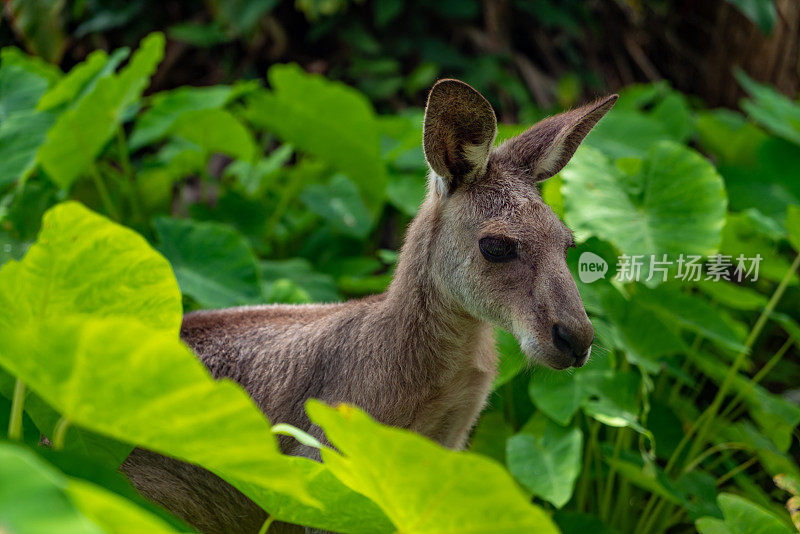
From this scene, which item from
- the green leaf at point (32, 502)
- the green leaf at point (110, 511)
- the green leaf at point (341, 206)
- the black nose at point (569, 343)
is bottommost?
the green leaf at point (341, 206)

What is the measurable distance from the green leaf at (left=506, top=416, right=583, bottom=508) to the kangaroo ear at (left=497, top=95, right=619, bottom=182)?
896 mm

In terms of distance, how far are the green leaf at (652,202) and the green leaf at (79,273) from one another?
177 centimetres

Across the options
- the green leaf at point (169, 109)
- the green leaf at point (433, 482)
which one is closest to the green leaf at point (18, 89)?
the green leaf at point (169, 109)

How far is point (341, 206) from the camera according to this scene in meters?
4.36

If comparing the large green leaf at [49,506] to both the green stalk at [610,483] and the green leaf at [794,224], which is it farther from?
the green leaf at [794,224]

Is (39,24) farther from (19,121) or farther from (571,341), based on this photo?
(571,341)

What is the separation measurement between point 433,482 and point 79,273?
2.44 ft

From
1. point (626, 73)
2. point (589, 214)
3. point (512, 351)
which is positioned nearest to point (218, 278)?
point (512, 351)

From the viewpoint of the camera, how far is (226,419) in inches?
45.9

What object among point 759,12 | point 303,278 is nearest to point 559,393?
point 303,278

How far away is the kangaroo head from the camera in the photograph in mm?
2066

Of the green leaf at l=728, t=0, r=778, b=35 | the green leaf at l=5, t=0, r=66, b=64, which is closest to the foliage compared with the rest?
the green leaf at l=728, t=0, r=778, b=35

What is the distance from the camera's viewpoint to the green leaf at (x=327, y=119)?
13.5 ft

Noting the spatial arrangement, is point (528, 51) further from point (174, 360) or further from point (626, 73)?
A: point (174, 360)
